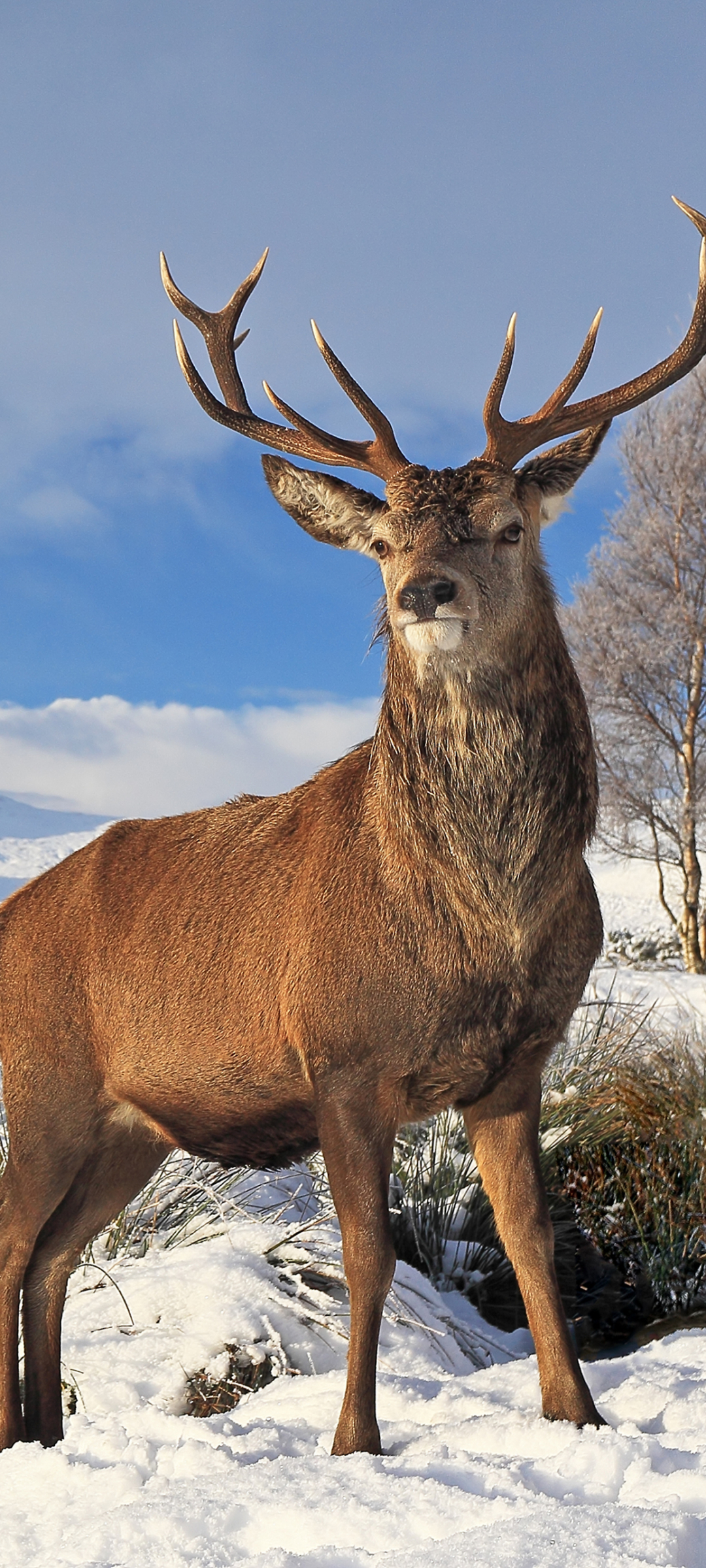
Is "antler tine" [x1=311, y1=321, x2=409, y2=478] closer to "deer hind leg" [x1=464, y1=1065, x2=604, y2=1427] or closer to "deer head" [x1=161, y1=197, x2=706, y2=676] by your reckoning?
"deer head" [x1=161, y1=197, x2=706, y2=676]

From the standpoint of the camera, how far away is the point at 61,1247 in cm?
420

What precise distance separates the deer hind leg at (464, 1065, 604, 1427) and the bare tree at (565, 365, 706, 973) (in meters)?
18.4

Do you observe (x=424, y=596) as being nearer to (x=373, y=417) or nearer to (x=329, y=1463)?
(x=373, y=417)

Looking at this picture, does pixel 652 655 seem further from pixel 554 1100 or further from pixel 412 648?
pixel 412 648

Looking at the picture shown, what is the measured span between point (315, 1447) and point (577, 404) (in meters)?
3.11

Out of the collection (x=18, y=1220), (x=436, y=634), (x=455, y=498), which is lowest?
(x=18, y=1220)

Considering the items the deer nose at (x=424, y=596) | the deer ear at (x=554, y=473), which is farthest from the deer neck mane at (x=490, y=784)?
the deer ear at (x=554, y=473)

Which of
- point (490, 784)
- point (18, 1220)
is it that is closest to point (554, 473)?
point (490, 784)

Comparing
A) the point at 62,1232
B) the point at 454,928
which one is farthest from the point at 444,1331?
the point at 454,928

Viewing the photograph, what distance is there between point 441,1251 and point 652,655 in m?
16.8

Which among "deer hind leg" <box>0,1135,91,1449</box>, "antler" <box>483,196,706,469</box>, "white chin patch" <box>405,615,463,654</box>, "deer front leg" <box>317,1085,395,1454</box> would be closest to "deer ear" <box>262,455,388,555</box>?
"antler" <box>483,196,706,469</box>

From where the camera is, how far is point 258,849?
394 cm

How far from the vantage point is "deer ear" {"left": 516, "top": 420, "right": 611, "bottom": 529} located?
12.1ft

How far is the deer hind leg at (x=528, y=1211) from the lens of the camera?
3330 millimetres
